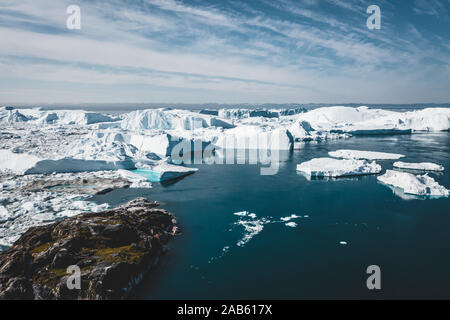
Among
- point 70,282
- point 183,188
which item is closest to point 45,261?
point 70,282

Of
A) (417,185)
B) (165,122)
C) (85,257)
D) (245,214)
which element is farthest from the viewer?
(165,122)

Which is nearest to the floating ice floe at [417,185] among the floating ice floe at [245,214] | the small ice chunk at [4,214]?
the floating ice floe at [245,214]

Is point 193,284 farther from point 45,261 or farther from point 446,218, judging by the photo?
point 446,218

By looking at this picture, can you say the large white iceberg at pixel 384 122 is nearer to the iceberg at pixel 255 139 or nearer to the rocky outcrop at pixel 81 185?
the iceberg at pixel 255 139

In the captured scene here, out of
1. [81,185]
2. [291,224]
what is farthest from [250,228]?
[81,185]

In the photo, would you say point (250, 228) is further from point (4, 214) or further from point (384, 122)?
point (384, 122)

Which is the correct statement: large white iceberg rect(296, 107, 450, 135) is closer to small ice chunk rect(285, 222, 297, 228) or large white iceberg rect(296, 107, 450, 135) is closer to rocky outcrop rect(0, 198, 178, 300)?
small ice chunk rect(285, 222, 297, 228)
